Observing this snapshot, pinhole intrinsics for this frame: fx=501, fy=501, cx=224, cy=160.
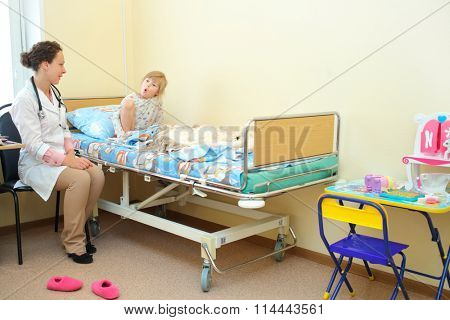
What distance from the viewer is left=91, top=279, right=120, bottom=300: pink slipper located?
8.96 feet

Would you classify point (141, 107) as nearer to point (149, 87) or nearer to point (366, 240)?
point (149, 87)

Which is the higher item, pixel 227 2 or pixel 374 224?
pixel 227 2

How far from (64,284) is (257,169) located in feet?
4.16

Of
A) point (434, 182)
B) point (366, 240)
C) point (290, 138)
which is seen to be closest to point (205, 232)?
point (290, 138)

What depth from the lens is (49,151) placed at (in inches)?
125

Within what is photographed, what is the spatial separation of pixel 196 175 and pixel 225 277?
0.70 m

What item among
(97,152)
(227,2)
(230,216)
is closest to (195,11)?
(227,2)

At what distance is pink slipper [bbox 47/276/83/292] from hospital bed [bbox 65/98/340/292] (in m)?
0.64

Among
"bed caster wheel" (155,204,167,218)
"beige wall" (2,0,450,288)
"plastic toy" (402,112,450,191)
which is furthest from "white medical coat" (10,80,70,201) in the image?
"plastic toy" (402,112,450,191)

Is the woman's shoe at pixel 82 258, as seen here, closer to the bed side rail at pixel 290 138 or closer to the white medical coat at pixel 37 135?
the white medical coat at pixel 37 135

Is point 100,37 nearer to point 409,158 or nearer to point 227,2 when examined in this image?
point 227,2

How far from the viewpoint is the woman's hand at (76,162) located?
10.6 feet

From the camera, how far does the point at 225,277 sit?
10.0 feet

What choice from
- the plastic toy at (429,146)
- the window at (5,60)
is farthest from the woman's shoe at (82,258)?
the plastic toy at (429,146)
